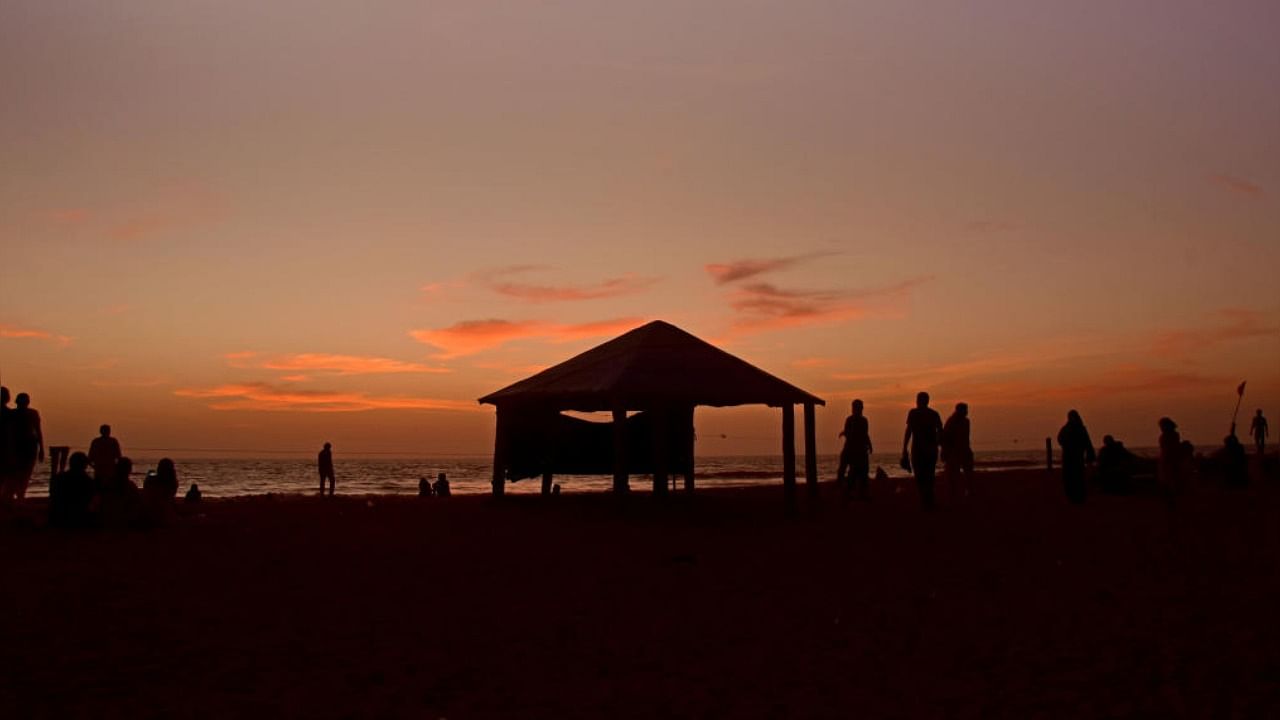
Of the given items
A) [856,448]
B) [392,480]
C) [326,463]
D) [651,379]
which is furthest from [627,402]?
[392,480]

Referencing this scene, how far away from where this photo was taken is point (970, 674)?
22.7ft

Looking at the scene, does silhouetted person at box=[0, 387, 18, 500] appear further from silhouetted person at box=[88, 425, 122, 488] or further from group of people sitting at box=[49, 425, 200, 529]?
silhouetted person at box=[88, 425, 122, 488]

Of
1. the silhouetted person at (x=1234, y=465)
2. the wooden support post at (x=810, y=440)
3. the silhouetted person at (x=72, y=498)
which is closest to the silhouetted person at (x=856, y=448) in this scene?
the wooden support post at (x=810, y=440)

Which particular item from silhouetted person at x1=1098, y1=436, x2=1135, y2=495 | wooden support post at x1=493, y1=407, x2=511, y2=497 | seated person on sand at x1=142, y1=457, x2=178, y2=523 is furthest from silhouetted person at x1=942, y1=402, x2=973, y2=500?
seated person on sand at x1=142, y1=457, x2=178, y2=523

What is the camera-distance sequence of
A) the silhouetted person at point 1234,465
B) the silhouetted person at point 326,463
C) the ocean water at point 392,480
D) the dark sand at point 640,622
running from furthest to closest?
the ocean water at point 392,480 → the silhouetted person at point 326,463 → the silhouetted person at point 1234,465 → the dark sand at point 640,622

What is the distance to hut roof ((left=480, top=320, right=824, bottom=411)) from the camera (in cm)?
1797

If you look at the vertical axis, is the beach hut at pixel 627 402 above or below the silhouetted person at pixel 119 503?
above

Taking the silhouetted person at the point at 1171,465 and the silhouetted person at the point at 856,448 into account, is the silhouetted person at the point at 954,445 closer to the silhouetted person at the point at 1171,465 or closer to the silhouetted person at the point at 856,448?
the silhouetted person at the point at 856,448

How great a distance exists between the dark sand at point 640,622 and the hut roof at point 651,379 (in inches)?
123

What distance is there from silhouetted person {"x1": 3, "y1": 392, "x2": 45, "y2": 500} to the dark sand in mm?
814

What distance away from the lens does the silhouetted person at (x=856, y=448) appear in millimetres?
20250

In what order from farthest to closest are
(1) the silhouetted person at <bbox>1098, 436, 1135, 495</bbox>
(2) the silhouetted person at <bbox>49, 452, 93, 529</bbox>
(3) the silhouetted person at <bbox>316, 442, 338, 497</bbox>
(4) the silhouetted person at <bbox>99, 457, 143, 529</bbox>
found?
1. (3) the silhouetted person at <bbox>316, 442, 338, 497</bbox>
2. (1) the silhouetted person at <bbox>1098, 436, 1135, 495</bbox>
3. (4) the silhouetted person at <bbox>99, 457, 143, 529</bbox>
4. (2) the silhouetted person at <bbox>49, 452, 93, 529</bbox>

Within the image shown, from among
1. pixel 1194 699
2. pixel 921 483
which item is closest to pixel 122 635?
pixel 1194 699

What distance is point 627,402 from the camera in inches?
741
